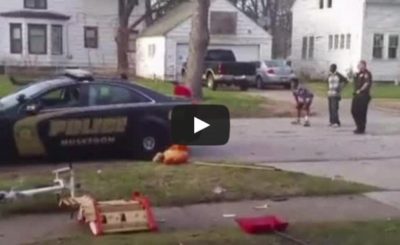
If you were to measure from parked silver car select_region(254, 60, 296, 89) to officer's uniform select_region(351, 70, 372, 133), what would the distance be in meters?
18.3

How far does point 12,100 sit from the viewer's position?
11922 millimetres

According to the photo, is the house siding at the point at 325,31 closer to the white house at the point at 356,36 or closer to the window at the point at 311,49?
the white house at the point at 356,36

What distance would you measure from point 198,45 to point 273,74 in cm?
1158

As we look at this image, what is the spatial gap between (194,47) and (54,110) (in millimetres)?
13906

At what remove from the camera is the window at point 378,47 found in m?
41.1

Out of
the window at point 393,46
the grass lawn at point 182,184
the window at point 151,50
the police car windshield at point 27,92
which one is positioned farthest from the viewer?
the window at point 151,50

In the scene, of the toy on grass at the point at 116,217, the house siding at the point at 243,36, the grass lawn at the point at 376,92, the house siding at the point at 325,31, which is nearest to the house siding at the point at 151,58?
the house siding at the point at 243,36

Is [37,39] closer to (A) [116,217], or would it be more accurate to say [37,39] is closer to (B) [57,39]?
(B) [57,39]

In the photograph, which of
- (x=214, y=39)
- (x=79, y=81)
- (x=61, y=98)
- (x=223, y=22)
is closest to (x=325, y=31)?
(x=223, y=22)

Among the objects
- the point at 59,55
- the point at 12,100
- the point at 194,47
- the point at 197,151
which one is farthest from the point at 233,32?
the point at 12,100

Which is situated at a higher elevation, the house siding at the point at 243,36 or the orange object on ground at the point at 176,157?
the house siding at the point at 243,36

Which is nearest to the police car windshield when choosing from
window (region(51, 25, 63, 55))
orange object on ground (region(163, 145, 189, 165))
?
orange object on ground (region(163, 145, 189, 165))

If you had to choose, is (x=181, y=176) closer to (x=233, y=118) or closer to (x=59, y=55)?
(x=233, y=118)
